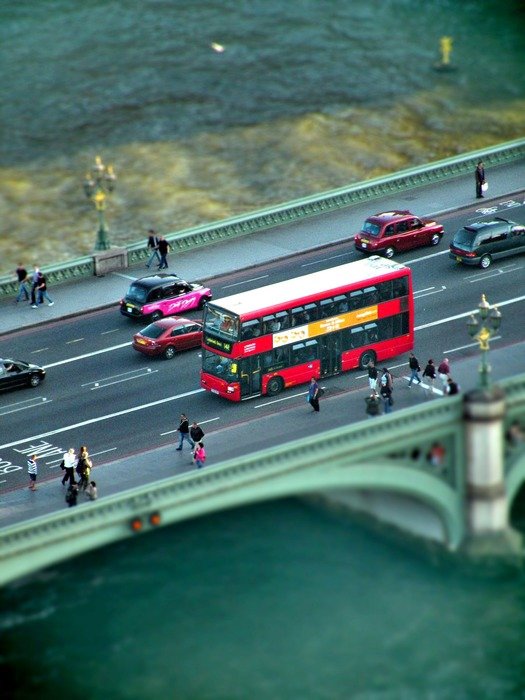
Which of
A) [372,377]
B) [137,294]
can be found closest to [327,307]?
[372,377]

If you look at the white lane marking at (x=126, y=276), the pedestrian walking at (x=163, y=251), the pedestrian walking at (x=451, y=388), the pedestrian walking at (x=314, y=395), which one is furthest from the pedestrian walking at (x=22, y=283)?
the pedestrian walking at (x=451, y=388)

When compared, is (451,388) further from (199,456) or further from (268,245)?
(268,245)

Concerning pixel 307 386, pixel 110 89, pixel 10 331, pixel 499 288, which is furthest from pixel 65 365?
pixel 110 89

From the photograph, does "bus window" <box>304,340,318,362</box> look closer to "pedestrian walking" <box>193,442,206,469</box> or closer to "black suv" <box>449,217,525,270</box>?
"pedestrian walking" <box>193,442,206,469</box>

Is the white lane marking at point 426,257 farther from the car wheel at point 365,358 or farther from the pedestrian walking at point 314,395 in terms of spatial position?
the pedestrian walking at point 314,395

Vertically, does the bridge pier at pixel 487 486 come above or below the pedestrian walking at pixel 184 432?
below
